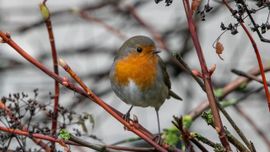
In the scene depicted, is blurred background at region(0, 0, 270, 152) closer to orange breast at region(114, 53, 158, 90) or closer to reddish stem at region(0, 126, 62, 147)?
orange breast at region(114, 53, 158, 90)

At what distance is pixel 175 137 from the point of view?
1844mm

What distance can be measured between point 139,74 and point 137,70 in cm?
2

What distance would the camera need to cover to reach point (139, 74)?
287cm

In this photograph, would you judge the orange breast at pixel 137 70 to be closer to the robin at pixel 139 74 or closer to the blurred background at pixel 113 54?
the robin at pixel 139 74

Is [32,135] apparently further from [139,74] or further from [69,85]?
[139,74]

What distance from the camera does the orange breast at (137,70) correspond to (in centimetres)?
285

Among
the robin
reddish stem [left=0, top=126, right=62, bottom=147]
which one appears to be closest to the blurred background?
the robin

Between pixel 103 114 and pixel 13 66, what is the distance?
958 millimetres

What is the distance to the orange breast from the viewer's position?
285 cm

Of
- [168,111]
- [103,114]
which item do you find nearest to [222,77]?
[168,111]

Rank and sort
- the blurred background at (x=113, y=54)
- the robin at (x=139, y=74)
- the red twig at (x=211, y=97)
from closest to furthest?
the red twig at (x=211, y=97)
the robin at (x=139, y=74)
the blurred background at (x=113, y=54)

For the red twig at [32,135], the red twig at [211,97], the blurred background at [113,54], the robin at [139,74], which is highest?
the blurred background at [113,54]

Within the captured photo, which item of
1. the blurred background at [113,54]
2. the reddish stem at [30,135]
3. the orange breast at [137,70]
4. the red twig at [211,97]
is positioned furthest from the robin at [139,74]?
the red twig at [211,97]

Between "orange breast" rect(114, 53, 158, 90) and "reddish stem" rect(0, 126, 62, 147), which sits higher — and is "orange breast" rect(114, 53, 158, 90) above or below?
above
